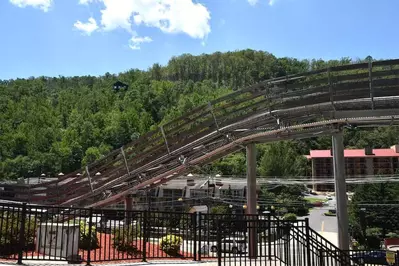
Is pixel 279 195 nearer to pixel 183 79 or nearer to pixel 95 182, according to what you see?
pixel 95 182

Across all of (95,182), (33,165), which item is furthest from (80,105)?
(95,182)

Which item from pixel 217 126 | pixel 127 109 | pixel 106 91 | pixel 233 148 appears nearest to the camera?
pixel 217 126

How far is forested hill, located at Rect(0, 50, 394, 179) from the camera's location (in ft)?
363

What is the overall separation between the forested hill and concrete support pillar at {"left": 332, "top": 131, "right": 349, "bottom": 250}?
312 feet

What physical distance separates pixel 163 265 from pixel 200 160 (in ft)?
19.8

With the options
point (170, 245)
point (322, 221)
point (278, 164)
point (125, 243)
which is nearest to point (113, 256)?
point (125, 243)

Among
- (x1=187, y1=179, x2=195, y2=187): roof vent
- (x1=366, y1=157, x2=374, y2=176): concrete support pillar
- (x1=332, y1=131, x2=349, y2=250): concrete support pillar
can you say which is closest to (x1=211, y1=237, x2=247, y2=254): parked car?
(x1=332, y1=131, x2=349, y2=250): concrete support pillar

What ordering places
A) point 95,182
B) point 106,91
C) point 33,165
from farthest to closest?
point 106,91 → point 33,165 → point 95,182

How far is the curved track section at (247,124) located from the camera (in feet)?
41.1

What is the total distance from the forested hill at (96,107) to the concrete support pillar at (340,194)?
3745 inches

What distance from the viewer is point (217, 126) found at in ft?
48.9

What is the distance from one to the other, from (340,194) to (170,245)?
6.27 m

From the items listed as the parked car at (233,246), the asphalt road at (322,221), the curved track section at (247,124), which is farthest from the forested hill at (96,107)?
the parked car at (233,246)

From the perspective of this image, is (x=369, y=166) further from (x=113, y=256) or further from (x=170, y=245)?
(x=113, y=256)
